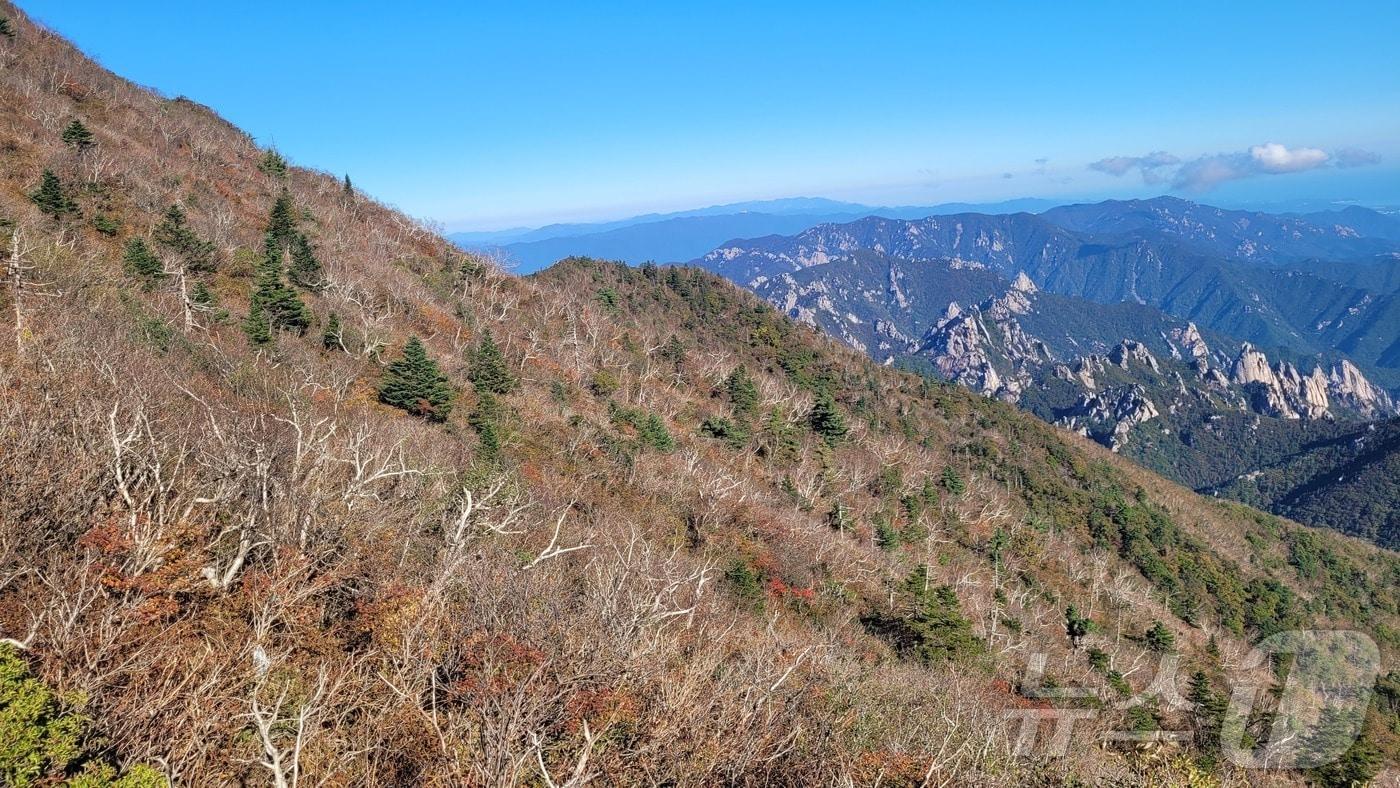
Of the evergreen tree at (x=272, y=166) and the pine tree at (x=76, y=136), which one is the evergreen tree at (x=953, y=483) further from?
the pine tree at (x=76, y=136)

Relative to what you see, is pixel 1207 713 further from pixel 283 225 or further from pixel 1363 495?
pixel 1363 495

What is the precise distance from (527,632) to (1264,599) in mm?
96044

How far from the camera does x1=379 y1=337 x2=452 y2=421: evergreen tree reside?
35.2 m

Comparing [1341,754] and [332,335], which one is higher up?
[332,335]

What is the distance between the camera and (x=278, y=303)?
36.9 metres

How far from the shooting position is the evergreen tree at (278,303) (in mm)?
36531

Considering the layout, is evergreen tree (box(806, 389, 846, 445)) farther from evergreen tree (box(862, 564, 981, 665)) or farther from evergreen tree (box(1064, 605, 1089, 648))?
evergreen tree (box(862, 564, 981, 665))

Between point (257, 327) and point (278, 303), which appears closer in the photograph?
point (257, 327)

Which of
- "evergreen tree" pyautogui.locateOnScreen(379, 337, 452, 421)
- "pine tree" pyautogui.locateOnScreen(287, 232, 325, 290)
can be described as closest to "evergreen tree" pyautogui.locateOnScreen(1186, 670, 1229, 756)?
"evergreen tree" pyautogui.locateOnScreen(379, 337, 452, 421)

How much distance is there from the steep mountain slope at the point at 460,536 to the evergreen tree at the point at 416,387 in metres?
0.20

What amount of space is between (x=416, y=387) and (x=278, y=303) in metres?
9.85

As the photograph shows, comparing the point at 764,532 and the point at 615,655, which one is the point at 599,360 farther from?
the point at 615,655

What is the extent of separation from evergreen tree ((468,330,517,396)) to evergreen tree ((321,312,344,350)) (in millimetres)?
8023

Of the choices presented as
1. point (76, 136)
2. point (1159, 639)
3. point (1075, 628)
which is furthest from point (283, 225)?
point (1159, 639)
